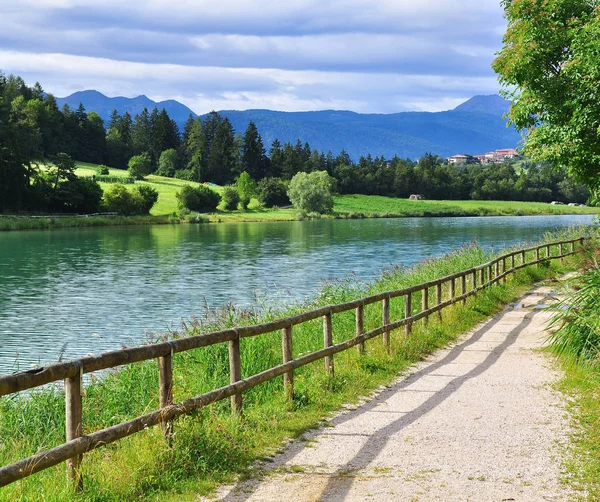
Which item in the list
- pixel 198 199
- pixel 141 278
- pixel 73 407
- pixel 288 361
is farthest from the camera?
pixel 198 199

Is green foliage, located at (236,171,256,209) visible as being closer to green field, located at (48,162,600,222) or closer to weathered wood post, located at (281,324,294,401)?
green field, located at (48,162,600,222)

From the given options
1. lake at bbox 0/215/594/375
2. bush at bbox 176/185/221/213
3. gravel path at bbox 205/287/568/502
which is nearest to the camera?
gravel path at bbox 205/287/568/502

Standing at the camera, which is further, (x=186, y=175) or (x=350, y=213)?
(x=186, y=175)

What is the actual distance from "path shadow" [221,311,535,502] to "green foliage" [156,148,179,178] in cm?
17557

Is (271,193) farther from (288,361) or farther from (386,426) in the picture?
(386,426)

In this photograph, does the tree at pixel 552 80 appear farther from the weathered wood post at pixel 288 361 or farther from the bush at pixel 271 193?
the bush at pixel 271 193

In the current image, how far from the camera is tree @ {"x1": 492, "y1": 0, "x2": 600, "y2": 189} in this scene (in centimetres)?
2038

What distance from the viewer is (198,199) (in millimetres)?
137250

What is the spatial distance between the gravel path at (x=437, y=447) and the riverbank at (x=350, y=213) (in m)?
96.7

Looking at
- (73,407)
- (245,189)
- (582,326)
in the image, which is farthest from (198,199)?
(73,407)

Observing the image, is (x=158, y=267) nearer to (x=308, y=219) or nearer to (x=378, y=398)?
(x=378, y=398)

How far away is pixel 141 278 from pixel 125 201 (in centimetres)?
8079

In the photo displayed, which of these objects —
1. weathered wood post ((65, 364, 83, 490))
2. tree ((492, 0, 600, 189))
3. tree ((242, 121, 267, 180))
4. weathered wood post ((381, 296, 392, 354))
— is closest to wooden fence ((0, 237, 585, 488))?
weathered wood post ((65, 364, 83, 490))

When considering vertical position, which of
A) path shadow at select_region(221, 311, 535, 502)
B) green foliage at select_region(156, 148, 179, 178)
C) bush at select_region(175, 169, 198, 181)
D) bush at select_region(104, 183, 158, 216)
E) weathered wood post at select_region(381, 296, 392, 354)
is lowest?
path shadow at select_region(221, 311, 535, 502)
